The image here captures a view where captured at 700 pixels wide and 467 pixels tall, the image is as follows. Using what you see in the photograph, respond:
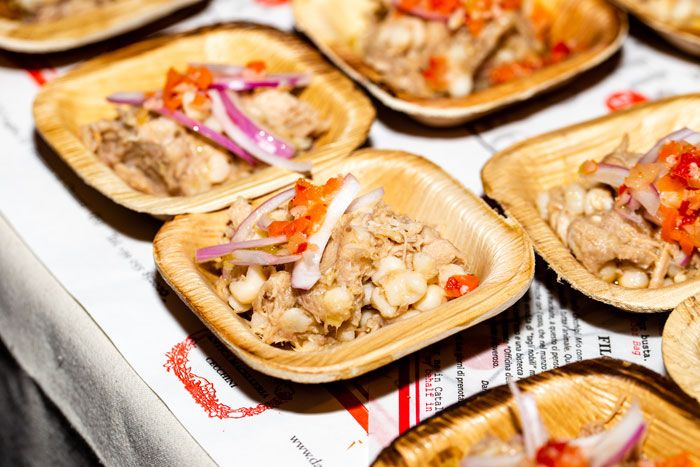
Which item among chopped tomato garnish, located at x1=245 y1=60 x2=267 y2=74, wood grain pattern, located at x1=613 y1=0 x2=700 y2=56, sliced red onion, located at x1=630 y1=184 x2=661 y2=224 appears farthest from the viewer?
wood grain pattern, located at x1=613 y1=0 x2=700 y2=56

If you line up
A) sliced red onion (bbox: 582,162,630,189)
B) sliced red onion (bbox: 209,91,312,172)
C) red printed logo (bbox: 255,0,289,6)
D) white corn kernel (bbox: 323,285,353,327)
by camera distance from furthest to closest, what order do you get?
red printed logo (bbox: 255,0,289,6), sliced red onion (bbox: 209,91,312,172), sliced red onion (bbox: 582,162,630,189), white corn kernel (bbox: 323,285,353,327)

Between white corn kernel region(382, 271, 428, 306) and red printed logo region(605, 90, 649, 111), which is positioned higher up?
red printed logo region(605, 90, 649, 111)

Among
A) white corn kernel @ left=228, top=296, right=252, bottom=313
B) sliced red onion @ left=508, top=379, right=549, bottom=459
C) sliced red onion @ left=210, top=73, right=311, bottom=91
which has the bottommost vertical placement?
white corn kernel @ left=228, top=296, right=252, bottom=313

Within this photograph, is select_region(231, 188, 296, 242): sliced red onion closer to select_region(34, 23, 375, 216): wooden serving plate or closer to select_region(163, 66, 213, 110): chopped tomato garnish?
select_region(34, 23, 375, 216): wooden serving plate

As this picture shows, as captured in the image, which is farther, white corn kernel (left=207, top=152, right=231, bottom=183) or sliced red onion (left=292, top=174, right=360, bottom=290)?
white corn kernel (left=207, top=152, right=231, bottom=183)

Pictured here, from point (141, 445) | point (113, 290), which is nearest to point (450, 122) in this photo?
point (113, 290)

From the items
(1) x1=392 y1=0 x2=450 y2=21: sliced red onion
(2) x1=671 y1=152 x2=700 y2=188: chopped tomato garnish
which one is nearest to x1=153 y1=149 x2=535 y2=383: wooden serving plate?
(2) x1=671 y1=152 x2=700 y2=188: chopped tomato garnish
